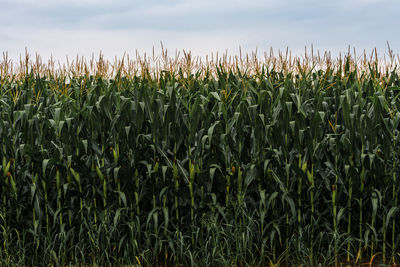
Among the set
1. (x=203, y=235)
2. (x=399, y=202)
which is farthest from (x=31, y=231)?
(x=399, y=202)

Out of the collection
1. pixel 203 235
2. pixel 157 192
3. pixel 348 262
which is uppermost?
pixel 157 192

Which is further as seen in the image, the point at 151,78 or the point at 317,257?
the point at 151,78

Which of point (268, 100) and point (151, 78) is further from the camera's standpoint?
point (151, 78)

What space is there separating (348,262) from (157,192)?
9.02ft

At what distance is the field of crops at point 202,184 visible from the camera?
6273 millimetres

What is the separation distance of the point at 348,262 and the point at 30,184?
4.51 meters

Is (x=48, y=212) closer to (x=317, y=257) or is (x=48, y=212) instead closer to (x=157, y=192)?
(x=157, y=192)

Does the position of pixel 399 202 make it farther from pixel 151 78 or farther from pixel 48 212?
pixel 48 212

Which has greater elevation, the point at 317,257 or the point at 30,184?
the point at 30,184

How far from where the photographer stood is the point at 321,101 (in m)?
6.73

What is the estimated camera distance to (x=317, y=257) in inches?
251

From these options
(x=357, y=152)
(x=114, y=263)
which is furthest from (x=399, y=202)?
(x=114, y=263)

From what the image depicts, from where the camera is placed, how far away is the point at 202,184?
644 cm

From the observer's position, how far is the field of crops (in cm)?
627
